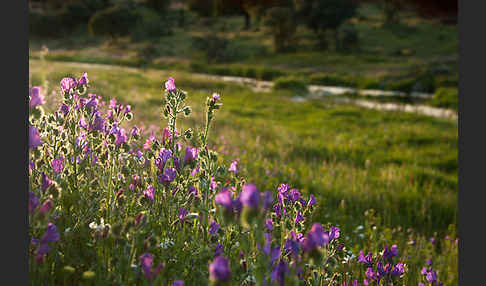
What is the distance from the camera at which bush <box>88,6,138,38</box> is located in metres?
46.2

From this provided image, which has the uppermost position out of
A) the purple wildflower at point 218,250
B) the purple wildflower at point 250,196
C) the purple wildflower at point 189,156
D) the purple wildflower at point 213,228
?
the purple wildflower at point 250,196

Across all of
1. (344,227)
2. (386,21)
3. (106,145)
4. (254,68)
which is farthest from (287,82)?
(386,21)

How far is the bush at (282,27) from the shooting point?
44469 millimetres

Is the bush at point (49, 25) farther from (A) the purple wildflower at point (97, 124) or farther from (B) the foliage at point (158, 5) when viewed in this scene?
(A) the purple wildflower at point (97, 124)

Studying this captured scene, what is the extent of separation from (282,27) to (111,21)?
62.8ft

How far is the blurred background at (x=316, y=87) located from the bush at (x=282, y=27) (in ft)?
0.50

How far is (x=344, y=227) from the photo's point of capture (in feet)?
15.2

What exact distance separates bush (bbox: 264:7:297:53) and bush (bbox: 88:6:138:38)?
17.0 m

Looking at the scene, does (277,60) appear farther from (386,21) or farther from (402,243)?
(402,243)

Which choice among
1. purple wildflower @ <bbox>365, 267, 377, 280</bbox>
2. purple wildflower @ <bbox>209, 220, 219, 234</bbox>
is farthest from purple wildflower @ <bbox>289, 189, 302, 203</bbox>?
purple wildflower @ <bbox>365, 267, 377, 280</bbox>

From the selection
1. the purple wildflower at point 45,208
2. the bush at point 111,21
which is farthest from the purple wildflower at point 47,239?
the bush at point 111,21

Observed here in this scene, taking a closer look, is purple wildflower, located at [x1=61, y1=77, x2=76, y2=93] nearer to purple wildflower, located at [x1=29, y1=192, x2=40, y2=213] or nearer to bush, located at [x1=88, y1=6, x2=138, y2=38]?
purple wildflower, located at [x1=29, y1=192, x2=40, y2=213]

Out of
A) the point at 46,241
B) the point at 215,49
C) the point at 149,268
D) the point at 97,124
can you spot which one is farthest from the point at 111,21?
the point at 149,268

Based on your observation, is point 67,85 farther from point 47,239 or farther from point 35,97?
point 47,239
